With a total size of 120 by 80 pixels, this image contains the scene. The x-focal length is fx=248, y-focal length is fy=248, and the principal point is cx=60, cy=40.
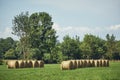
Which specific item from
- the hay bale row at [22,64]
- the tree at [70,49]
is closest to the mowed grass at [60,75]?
the hay bale row at [22,64]

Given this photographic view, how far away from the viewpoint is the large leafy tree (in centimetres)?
8188

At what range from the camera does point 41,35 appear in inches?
3519

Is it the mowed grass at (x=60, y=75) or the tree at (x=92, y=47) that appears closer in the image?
the mowed grass at (x=60, y=75)

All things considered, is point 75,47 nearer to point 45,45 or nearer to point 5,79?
point 45,45

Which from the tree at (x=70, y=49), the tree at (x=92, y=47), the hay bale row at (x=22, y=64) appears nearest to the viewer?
the hay bale row at (x=22, y=64)

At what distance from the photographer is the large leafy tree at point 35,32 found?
81.9 meters

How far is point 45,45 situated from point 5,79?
2694 inches

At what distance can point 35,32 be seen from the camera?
287ft

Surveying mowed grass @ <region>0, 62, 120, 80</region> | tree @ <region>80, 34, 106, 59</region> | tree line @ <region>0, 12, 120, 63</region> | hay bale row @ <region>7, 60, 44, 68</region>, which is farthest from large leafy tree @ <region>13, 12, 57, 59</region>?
mowed grass @ <region>0, 62, 120, 80</region>

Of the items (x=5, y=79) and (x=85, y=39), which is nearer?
(x=5, y=79)

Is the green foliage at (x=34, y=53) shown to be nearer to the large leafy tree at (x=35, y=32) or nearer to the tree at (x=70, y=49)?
the large leafy tree at (x=35, y=32)

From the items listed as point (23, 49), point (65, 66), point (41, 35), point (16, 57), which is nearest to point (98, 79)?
point (65, 66)

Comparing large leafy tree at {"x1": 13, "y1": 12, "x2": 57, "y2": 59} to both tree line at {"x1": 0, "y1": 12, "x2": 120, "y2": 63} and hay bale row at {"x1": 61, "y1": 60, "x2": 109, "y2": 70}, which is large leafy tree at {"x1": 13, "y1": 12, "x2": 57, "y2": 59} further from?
hay bale row at {"x1": 61, "y1": 60, "x2": 109, "y2": 70}

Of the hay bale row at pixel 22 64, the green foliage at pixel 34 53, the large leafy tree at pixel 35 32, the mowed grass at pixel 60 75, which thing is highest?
the large leafy tree at pixel 35 32
